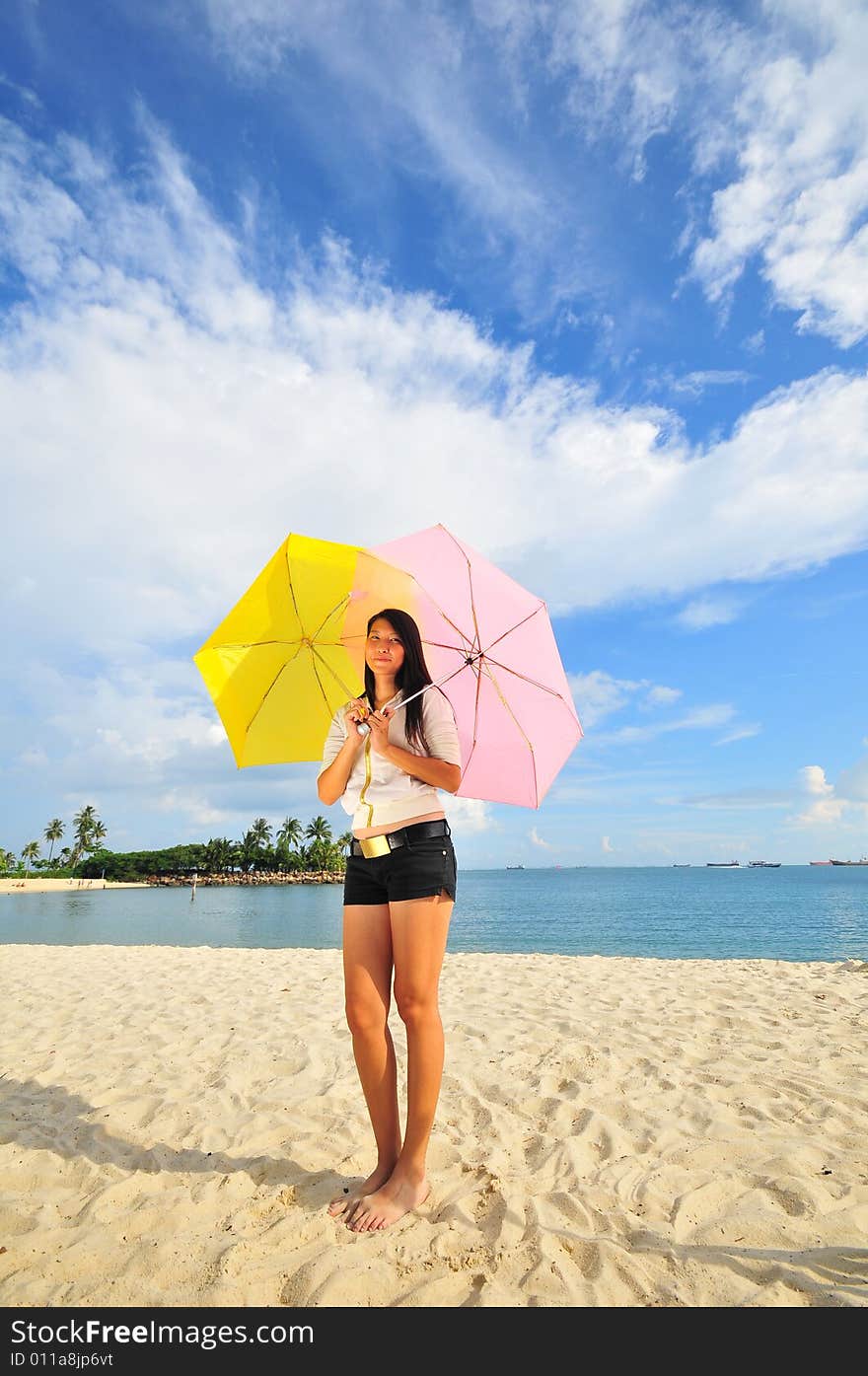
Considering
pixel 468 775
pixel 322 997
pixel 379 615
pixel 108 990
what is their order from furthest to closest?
pixel 108 990 → pixel 322 997 → pixel 468 775 → pixel 379 615

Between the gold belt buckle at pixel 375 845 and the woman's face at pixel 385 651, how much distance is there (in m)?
0.70

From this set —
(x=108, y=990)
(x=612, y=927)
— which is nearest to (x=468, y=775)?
(x=108, y=990)

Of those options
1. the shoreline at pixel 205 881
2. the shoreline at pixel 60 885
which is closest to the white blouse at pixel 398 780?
the shoreline at pixel 60 885

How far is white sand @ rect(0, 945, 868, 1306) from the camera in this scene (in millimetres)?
2438

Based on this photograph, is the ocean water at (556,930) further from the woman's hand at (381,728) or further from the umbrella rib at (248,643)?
the woman's hand at (381,728)

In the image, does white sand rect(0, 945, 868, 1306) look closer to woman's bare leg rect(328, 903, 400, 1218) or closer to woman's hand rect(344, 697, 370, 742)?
woman's bare leg rect(328, 903, 400, 1218)

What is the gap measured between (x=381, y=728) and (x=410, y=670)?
327 mm

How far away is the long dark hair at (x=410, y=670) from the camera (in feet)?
9.61

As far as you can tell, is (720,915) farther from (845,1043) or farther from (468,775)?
(468,775)

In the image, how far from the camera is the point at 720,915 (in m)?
40.7

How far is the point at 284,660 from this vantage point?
3.53 m

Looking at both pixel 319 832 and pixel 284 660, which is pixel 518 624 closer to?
pixel 284 660
